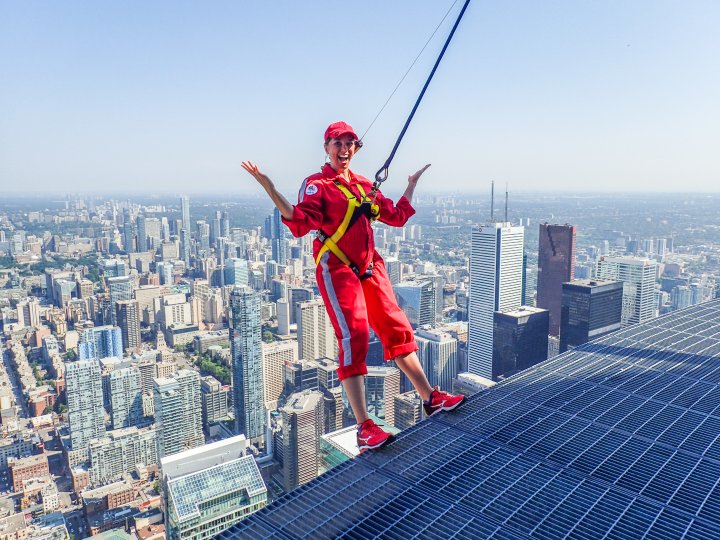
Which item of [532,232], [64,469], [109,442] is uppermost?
[532,232]

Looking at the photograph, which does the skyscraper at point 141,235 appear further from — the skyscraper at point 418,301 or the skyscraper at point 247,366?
the skyscraper at point 247,366

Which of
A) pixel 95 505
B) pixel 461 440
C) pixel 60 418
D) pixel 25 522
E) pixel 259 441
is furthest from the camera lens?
pixel 60 418

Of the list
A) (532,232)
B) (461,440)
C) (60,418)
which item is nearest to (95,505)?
(60,418)

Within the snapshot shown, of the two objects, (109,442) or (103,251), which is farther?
(103,251)

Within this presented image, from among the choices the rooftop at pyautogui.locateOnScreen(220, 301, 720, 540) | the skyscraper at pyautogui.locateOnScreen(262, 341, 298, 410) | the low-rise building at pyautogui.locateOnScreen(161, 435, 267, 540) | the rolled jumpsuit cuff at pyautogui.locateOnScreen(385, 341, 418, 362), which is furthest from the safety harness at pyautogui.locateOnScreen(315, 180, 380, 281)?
the skyscraper at pyautogui.locateOnScreen(262, 341, 298, 410)

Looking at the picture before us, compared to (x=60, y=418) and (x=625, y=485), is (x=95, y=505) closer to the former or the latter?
(x=60, y=418)
